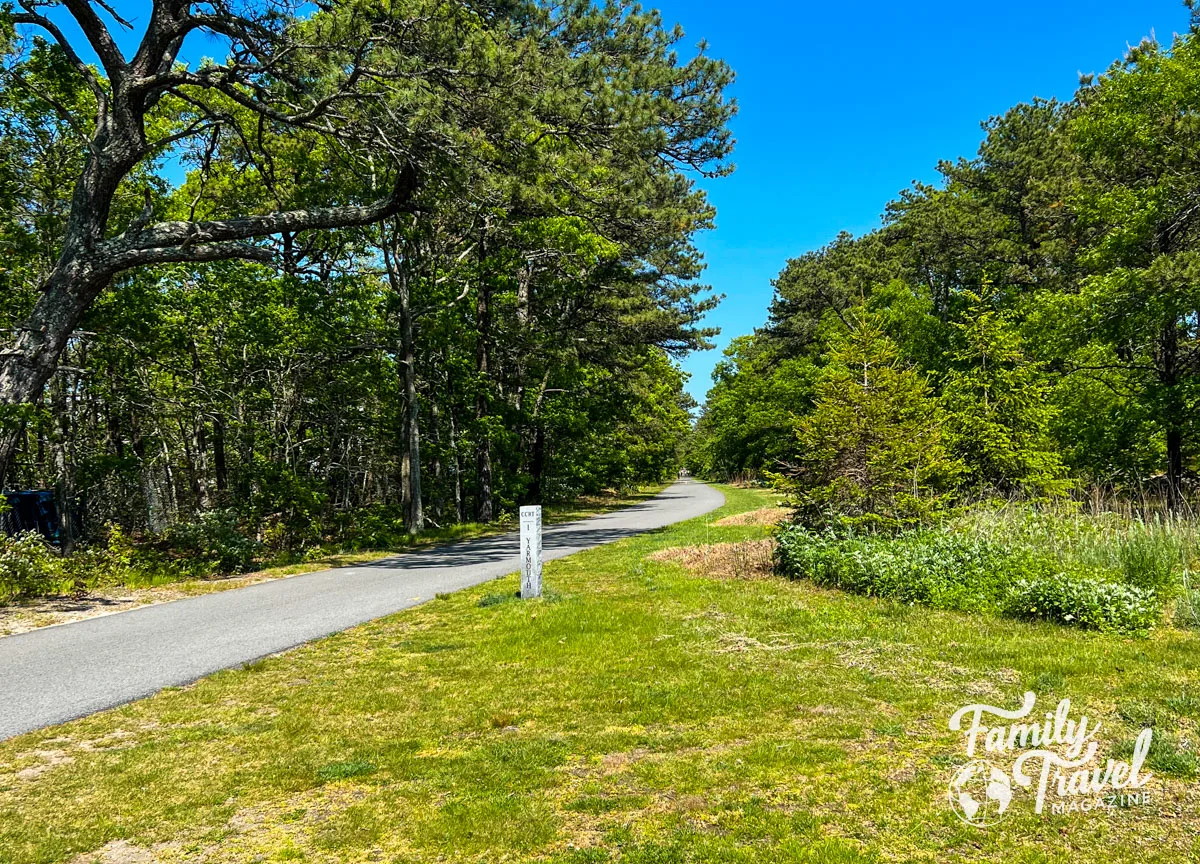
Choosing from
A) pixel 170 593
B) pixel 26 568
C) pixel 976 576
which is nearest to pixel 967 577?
pixel 976 576

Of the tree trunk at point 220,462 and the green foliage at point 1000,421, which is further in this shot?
the tree trunk at point 220,462

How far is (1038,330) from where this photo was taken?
19.8 meters

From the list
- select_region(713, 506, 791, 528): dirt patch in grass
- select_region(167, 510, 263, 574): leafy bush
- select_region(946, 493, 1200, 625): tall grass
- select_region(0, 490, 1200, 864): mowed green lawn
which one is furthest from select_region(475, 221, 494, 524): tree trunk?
select_region(0, 490, 1200, 864): mowed green lawn

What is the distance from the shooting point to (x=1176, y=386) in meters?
16.1

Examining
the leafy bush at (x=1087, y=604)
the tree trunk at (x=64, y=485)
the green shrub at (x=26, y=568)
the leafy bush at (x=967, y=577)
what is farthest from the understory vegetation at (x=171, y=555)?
the leafy bush at (x=1087, y=604)

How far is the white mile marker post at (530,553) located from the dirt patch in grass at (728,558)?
306cm

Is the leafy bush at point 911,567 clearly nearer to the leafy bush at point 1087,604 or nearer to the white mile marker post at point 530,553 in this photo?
the leafy bush at point 1087,604

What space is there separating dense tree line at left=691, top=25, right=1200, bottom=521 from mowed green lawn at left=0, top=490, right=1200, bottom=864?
416 centimetres

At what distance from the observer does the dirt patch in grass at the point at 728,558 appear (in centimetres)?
1095

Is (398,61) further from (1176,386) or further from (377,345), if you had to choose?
(1176,386)

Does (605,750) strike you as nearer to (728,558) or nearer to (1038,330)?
(728,558)

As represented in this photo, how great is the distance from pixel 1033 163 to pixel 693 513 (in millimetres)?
18328

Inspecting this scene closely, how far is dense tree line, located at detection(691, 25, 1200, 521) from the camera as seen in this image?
11148 millimetres

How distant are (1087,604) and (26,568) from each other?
1367 centimetres
